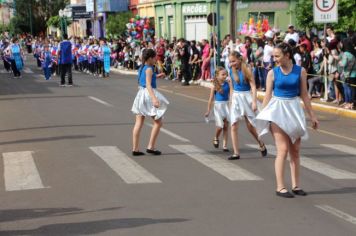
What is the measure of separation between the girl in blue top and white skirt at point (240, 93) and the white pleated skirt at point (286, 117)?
8.82 feet

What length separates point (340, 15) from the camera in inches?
1260

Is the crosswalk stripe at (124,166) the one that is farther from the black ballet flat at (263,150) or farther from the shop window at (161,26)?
the shop window at (161,26)

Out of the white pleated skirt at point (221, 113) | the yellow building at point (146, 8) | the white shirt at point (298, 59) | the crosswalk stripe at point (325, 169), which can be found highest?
the yellow building at point (146, 8)

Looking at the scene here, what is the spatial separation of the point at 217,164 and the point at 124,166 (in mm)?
1352

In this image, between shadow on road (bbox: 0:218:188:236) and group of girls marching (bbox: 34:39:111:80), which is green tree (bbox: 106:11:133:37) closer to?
group of girls marching (bbox: 34:39:111:80)

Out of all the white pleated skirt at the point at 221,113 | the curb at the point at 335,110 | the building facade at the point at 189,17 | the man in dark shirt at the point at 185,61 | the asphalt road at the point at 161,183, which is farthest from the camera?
the building facade at the point at 189,17

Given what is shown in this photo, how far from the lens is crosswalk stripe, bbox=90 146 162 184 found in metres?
9.87

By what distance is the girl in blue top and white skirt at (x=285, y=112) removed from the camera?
348 inches

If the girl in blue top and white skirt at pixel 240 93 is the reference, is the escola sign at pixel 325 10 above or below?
above

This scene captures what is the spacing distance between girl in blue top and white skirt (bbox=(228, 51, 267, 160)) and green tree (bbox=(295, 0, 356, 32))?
18.6 m

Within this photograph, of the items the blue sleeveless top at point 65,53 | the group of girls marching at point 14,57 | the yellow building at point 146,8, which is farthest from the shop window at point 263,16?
the blue sleeveless top at point 65,53

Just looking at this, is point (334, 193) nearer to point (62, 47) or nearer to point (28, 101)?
point (28, 101)

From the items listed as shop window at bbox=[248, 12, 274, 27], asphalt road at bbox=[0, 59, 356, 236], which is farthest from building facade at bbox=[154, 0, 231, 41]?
asphalt road at bbox=[0, 59, 356, 236]

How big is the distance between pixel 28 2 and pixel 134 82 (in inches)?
2704
